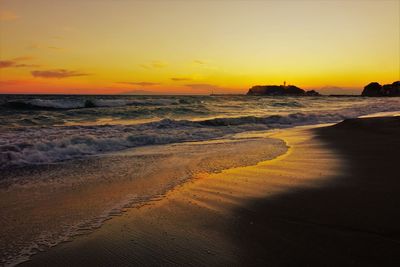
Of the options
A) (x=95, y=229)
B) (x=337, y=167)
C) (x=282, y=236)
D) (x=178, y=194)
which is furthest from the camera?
(x=337, y=167)

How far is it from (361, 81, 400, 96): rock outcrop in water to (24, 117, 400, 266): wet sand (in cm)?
12783

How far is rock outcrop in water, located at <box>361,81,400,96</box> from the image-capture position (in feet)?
395

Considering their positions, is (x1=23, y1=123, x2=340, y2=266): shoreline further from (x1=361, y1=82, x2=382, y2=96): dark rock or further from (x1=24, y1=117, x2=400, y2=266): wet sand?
(x1=361, y1=82, x2=382, y2=96): dark rock

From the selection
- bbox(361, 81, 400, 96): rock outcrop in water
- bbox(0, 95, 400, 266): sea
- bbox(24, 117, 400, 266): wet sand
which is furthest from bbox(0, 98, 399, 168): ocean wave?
bbox(361, 81, 400, 96): rock outcrop in water

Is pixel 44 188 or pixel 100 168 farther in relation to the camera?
pixel 100 168

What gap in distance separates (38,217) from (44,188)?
5.23ft

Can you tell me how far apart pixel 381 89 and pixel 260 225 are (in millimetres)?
142836

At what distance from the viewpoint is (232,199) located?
531 centimetres

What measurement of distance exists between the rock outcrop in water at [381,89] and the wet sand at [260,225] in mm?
127826

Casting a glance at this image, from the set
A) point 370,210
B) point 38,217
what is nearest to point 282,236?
point 370,210

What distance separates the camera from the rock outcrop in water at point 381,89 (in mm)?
120312

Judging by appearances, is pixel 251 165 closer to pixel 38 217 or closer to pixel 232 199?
pixel 232 199

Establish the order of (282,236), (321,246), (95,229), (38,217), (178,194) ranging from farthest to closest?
(178,194) < (38,217) < (95,229) < (282,236) < (321,246)

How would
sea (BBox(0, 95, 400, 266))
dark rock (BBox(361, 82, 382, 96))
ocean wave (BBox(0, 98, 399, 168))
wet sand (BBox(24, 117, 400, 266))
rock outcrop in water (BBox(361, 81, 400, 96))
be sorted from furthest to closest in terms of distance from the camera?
1. dark rock (BBox(361, 82, 382, 96))
2. rock outcrop in water (BBox(361, 81, 400, 96))
3. ocean wave (BBox(0, 98, 399, 168))
4. sea (BBox(0, 95, 400, 266))
5. wet sand (BBox(24, 117, 400, 266))
